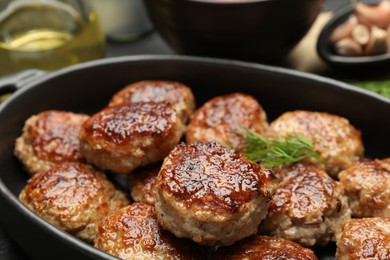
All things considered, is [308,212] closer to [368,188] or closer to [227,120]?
[368,188]

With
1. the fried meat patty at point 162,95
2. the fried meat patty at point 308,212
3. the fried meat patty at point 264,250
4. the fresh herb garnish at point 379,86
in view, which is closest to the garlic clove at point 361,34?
the fresh herb garnish at point 379,86

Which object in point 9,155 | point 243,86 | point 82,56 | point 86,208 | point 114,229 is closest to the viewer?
point 114,229

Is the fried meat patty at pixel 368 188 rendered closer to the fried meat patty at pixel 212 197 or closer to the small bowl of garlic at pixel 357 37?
the fried meat patty at pixel 212 197

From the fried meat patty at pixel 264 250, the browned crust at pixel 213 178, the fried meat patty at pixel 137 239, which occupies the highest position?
the browned crust at pixel 213 178

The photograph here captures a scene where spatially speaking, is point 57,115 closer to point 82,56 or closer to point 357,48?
point 82,56

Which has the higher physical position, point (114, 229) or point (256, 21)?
point (256, 21)

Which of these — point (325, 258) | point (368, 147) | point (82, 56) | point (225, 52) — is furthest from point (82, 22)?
point (325, 258)

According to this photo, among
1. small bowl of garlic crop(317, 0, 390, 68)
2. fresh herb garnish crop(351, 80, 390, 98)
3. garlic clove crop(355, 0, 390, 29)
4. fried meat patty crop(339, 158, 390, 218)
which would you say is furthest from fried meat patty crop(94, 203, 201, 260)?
garlic clove crop(355, 0, 390, 29)
